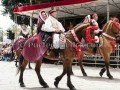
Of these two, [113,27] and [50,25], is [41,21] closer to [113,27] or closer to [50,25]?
[50,25]

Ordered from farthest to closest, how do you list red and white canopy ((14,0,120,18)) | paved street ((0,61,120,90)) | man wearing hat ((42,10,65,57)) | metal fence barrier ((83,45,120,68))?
red and white canopy ((14,0,120,18)) → metal fence barrier ((83,45,120,68)) → paved street ((0,61,120,90)) → man wearing hat ((42,10,65,57))

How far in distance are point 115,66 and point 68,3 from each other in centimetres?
499

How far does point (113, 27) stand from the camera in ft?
36.2

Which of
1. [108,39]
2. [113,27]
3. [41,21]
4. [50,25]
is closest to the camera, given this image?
[50,25]

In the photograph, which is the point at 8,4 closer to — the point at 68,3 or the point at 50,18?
the point at 68,3

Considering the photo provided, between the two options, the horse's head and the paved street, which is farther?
the horse's head

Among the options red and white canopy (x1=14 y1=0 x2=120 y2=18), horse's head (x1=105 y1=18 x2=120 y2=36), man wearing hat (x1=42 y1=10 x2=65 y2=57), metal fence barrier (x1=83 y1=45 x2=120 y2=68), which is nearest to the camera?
man wearing hat (x1=42 y1=10 x2=65 y2=57)

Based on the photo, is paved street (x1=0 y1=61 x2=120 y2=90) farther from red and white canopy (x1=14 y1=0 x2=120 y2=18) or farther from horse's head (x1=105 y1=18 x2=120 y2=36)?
red and white canopy (x1=14 y1=0 x2=120 y2=18)

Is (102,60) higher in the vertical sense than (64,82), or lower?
lower

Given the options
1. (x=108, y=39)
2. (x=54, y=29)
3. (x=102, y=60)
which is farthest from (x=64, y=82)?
(x=102, y=60)

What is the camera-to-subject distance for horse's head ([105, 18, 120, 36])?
429 inches

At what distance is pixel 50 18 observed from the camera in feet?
Result: 26.1

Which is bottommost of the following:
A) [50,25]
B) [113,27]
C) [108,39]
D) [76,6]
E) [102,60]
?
[102,60]

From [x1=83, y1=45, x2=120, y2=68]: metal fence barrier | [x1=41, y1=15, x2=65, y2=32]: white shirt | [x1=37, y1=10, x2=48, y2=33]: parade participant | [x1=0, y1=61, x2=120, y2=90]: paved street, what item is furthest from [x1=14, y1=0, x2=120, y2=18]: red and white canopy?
[x1=41, y1=15, x2=65, y2=32]: white shirt
